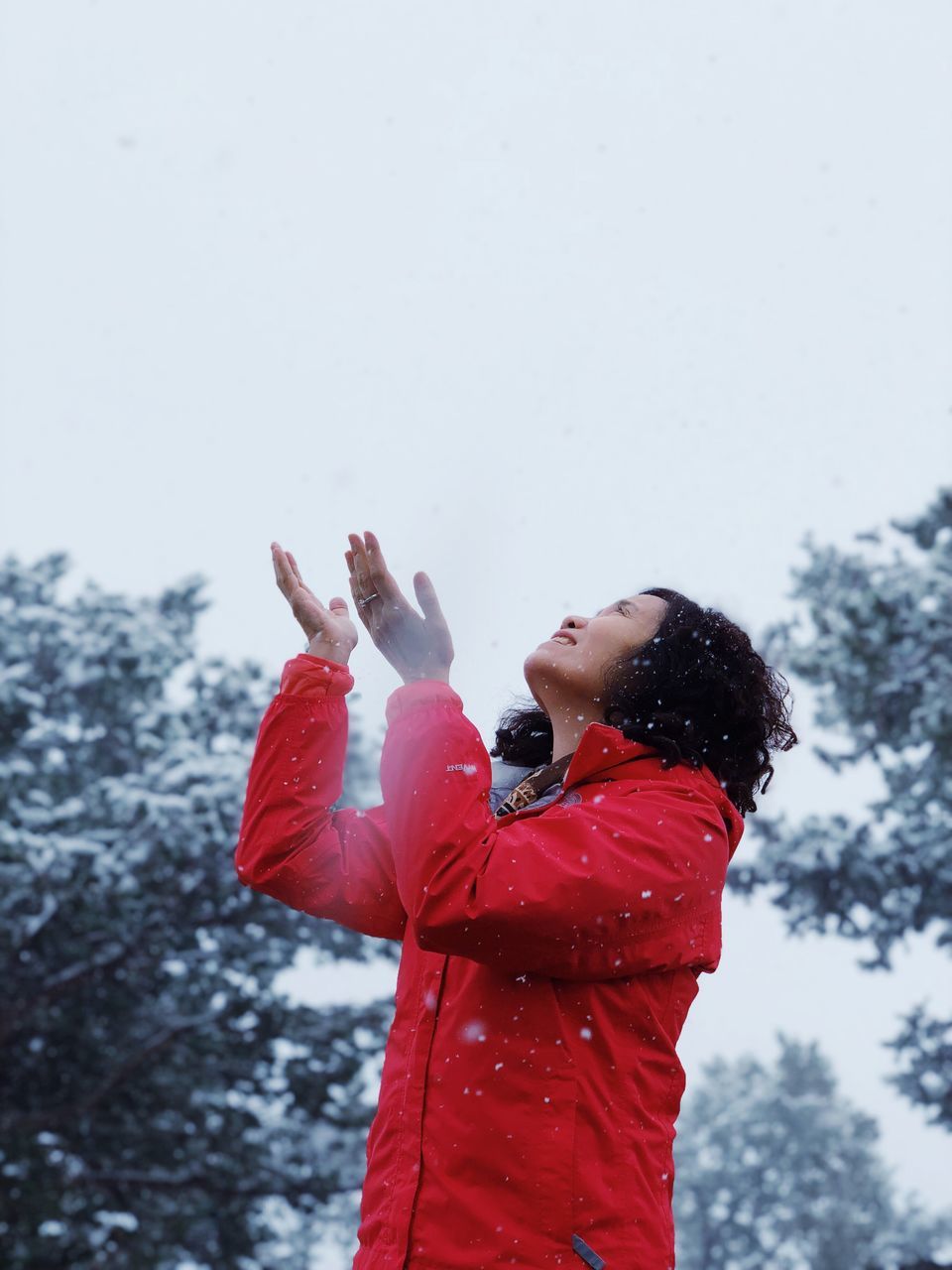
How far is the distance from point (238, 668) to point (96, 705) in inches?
65.2

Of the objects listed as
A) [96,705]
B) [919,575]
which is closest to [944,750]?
[919,575]

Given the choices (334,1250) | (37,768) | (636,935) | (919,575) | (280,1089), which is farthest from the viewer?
(334,1250)

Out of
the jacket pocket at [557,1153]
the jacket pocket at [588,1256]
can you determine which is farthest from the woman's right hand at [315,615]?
the jacket pocket at [588,1256]

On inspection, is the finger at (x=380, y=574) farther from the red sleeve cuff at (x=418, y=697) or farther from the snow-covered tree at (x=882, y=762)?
the snow-covered tree at (x=882, y=762)

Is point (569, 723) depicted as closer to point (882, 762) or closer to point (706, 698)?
point (706, 698)

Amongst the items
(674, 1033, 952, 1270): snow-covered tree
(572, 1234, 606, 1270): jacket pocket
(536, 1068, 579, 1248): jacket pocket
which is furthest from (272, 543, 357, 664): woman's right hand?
(674, 1033, 952, 1270): snow-covered tree

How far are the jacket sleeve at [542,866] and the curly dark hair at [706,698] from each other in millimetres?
230

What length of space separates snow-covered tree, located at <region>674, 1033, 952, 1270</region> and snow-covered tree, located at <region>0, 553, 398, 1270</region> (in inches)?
1394

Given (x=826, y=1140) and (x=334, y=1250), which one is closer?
(x=334, y=1250)

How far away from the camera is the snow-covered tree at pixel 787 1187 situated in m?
40.6

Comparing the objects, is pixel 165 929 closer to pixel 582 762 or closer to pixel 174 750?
pixel 174 750

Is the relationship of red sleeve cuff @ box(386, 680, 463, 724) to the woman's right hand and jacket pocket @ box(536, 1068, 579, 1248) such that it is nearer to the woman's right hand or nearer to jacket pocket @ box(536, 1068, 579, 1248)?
the woman's right hand

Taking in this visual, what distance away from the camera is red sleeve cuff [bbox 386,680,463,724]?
1714 mm

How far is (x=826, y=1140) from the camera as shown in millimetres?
44250
